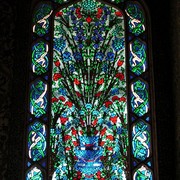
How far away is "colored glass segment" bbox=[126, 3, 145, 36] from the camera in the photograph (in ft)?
17.9

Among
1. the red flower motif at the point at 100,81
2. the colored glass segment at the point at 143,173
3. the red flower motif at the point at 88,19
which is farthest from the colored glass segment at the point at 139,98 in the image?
the red flower motif at the point at 88,19

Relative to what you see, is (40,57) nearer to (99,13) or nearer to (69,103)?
(69,103)

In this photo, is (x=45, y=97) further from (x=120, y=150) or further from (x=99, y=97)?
(x=120, y=150)

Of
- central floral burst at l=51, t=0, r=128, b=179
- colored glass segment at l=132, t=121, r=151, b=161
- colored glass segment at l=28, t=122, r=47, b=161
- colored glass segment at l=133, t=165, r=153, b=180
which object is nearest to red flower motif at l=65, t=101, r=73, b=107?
central floral burst at l=51, t=0, r=128, b=179

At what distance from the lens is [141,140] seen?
16.5ft

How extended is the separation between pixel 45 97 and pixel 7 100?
1.22 feet

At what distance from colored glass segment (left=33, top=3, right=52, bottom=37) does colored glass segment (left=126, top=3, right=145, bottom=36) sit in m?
0.81

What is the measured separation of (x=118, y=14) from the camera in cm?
554

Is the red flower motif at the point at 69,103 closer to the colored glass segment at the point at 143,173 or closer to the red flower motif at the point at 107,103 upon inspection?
the red flower motif at the point at 107,103

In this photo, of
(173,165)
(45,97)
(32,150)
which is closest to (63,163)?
(32,150)

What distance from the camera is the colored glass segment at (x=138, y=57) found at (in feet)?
17.4

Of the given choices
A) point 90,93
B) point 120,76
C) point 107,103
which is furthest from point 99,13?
point 107,103

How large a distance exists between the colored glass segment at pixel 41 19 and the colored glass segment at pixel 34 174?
1.36m

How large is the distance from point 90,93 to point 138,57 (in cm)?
59
